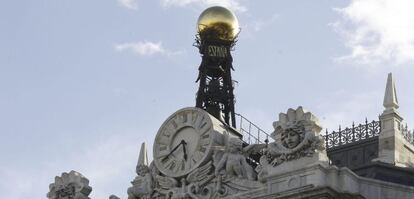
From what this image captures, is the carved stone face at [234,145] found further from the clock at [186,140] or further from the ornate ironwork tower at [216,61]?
the ornate ironwork tower at [216,61]

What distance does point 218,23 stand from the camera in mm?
62219

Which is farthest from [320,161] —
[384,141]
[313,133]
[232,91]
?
[232,91]

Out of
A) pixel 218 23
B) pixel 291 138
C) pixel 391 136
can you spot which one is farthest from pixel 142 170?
pixel 218 23

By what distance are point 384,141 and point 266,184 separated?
9308 millimetres

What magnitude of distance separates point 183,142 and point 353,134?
9.38 meters

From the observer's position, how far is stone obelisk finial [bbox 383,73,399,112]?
5081 cm

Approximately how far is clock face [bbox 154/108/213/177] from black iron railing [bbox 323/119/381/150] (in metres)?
8.55

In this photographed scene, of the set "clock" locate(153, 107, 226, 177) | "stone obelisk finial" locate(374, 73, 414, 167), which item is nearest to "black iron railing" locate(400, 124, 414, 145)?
"stone obelisk finial" locate(374, 73, 414, 167)

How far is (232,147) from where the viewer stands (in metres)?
46.8

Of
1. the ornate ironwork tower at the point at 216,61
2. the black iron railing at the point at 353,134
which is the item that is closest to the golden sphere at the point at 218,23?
the ornate ironwork tower at the point at 216,61

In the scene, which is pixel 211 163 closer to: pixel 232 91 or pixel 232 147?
pixel 232 147

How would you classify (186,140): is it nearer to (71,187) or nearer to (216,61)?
(71,187)

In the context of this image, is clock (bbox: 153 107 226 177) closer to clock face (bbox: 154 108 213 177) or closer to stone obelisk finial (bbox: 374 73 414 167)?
clock face (bbox: 154 108 213 177)

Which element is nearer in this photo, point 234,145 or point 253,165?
point 234,145
